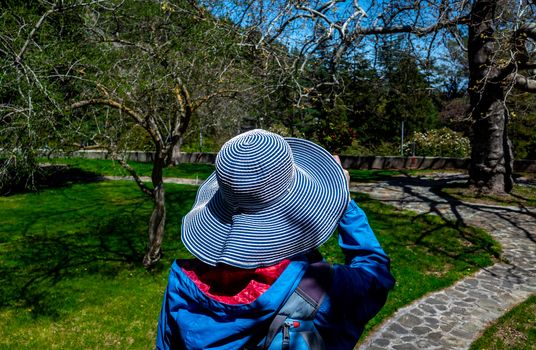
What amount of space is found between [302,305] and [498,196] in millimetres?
13059

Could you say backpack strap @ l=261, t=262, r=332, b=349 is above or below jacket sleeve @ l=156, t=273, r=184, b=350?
above

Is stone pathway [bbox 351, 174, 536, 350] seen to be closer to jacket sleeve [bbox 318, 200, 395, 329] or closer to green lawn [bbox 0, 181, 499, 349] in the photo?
green lawn [bbox 0, 181, 499, 349]

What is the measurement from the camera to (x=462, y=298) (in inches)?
263

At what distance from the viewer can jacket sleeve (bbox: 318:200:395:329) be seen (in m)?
1.52

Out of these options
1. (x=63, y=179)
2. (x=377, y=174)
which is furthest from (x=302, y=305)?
(x=377, y=174)

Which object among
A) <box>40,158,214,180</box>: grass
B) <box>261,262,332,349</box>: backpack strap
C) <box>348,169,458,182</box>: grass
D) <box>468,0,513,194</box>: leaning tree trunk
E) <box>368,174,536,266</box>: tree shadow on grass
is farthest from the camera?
<box>40,158,214,180</box>: grass

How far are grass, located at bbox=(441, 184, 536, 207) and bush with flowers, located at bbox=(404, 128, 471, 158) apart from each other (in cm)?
746

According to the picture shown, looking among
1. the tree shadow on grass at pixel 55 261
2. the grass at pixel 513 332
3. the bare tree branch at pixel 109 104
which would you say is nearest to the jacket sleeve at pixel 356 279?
the grass at pixel 513 332

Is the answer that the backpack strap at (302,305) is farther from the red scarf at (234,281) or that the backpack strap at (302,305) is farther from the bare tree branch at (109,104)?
the bare tree branch at (109,104)

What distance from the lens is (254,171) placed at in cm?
151

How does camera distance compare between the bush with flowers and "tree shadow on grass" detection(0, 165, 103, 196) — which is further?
the bush with flowers

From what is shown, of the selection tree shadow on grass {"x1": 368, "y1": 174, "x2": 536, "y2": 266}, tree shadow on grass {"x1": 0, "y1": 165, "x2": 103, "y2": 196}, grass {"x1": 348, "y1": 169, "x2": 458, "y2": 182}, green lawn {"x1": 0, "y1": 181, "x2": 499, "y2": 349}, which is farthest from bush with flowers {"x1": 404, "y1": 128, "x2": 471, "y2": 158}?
tree shadow on grass {"x1": 0, "y1": 165, "x2": 103, "y2": 196}

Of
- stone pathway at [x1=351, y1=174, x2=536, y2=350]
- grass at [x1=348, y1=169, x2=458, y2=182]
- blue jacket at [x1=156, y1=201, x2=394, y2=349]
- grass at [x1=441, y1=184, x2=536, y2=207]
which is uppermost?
blue jacket at [x1=156, y1=201, x2=394, y2=349]

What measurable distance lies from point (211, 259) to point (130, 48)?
5.73 metres
